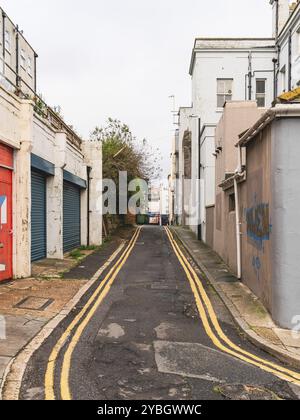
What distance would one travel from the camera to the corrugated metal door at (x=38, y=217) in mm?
14828

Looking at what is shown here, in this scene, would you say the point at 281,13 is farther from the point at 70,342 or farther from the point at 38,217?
the point at 70,342

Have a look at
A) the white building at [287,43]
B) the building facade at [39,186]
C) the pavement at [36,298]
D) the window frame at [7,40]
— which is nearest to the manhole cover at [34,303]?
the pavement at [36,298]

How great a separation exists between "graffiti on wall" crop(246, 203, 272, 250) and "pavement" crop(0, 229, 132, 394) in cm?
496

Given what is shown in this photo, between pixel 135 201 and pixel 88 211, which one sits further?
pixel 135 201

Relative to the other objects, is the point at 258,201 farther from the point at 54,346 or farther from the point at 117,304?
the point at 54,346

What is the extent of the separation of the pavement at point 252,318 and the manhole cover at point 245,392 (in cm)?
138

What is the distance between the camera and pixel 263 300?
9445 mm

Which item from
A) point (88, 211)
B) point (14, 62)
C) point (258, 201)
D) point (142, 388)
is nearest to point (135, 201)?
point (88, 211)

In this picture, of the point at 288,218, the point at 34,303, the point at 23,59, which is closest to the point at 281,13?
the point at 288,218

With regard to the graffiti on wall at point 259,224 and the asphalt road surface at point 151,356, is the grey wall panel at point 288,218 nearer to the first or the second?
the graffiti on wall at point 259,224

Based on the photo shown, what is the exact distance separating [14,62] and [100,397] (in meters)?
39.8

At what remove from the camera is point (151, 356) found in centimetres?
634

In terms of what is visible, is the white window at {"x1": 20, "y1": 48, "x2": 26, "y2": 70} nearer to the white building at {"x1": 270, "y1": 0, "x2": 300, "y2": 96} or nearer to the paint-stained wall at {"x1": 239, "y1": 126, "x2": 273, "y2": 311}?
the white building at {"x1": 270, "y1": 0, "x2": 300, "y2": 96}
